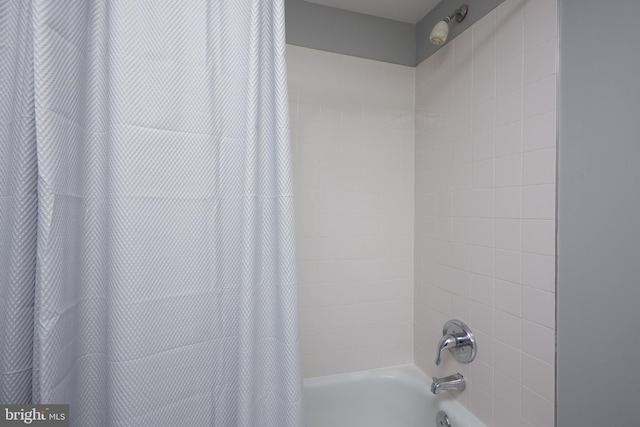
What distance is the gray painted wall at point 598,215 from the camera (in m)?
0.70

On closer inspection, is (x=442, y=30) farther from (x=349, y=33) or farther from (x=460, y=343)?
(x=460, y=343)

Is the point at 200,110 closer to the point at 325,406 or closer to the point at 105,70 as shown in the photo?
the point at 105,70

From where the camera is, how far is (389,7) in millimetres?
1446

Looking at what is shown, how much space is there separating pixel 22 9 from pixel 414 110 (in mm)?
1545

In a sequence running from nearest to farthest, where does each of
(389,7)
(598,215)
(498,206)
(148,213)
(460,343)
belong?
(148,213), (598,215), (498,206), (460,343), (389,7)

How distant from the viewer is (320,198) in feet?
4.77

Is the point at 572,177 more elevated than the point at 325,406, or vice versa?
the point at 572,177

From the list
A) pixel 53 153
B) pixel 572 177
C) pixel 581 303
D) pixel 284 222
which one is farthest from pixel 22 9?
pixel 581 303

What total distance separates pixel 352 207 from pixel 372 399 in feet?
3.32

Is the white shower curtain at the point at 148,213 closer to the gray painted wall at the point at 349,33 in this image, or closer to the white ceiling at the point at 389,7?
the gray painted wall at the point at 349,33

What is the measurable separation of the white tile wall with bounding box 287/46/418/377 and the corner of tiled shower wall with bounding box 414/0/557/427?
157 mm

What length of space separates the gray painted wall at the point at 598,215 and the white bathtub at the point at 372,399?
663 mm

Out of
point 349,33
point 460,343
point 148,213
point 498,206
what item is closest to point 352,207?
point 498,206

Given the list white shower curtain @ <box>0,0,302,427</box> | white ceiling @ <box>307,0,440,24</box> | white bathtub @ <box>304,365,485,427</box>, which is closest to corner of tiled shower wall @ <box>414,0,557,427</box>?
white bathtub @ <box>304,365,485,427</box>
